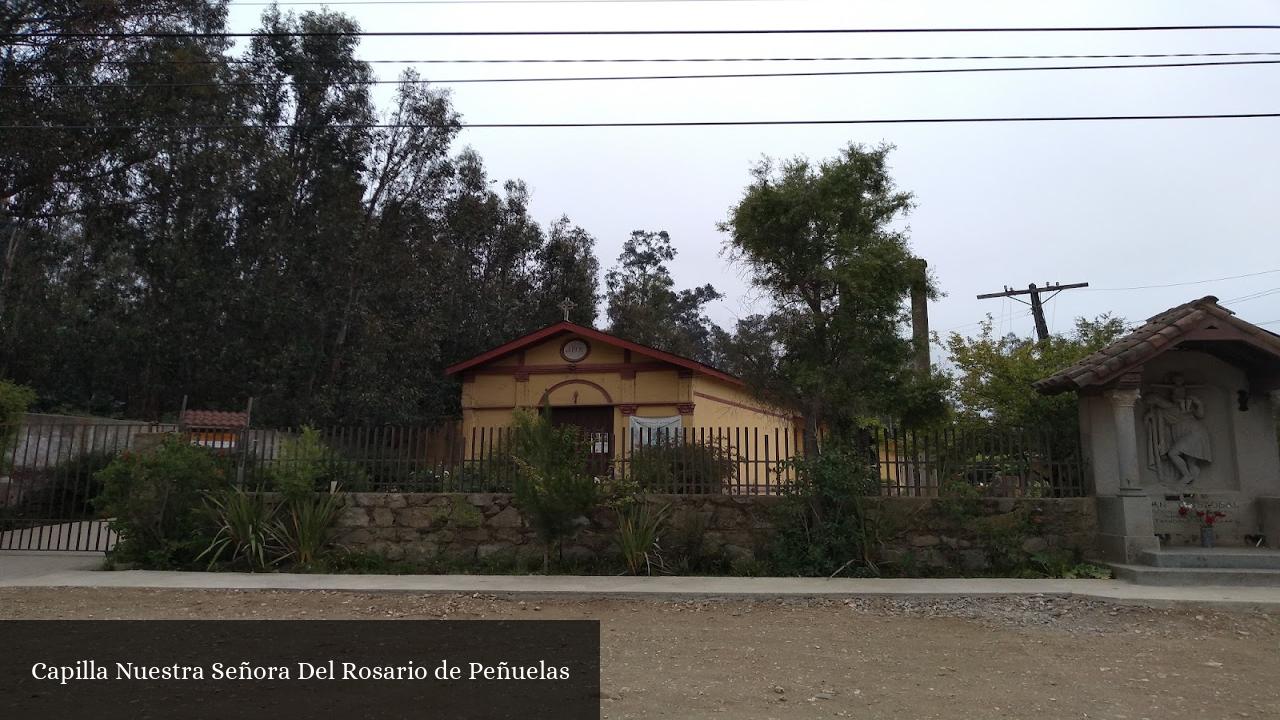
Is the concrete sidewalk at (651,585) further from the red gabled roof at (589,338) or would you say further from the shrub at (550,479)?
the red gabled roof at (589,338)

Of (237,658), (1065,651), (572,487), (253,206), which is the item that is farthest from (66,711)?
(253,206)

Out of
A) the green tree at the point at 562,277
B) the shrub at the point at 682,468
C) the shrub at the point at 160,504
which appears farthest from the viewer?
the green tree at the point at 562,277

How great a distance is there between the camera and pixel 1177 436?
10.7 metres

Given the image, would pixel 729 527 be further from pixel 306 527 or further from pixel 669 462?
pixel 306 527

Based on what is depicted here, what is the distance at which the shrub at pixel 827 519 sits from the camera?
32.6 ft

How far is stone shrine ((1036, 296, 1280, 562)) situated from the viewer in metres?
9.93

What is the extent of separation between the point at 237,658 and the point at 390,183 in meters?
23.1

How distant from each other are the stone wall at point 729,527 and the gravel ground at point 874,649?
1.70 m

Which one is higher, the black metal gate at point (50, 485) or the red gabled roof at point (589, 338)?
the red gabled roof at point (589, 338)

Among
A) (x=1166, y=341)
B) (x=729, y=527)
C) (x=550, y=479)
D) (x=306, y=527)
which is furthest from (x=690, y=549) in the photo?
(x=1166, y=341)

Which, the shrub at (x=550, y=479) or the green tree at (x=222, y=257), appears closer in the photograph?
the shrub at (x=550, y=479)

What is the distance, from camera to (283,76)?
2578cm

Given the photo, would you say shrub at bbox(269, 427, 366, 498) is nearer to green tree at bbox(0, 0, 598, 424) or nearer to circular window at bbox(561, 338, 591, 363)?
circular window at bbox(561, 338, 591, 363)
